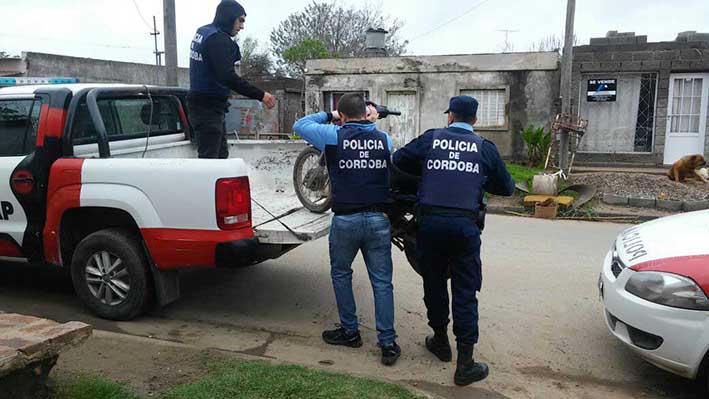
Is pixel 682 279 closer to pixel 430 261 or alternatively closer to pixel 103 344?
pixel 430 261

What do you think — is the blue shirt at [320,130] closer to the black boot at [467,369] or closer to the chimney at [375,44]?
the black boot at [467,369]

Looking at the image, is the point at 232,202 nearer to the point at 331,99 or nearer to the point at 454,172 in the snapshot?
the point at 454,172

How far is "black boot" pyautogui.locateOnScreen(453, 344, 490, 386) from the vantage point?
3910mm

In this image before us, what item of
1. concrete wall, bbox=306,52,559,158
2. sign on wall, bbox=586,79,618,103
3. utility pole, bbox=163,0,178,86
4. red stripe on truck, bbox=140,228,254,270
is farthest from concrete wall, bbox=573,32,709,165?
red stripe on truck, bbox=140,228,254,270

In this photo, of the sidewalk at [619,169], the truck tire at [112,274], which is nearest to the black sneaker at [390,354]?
the truck tire at [112,274]

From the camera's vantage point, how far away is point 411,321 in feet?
16.6

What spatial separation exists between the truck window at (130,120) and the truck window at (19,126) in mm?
355

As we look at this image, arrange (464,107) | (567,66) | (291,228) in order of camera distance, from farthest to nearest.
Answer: (567,66) → (291,228) → (464,107)

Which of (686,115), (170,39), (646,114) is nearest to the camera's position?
(170,39)

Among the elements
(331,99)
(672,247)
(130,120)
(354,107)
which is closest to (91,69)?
(331,99)

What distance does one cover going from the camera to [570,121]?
13.9 m

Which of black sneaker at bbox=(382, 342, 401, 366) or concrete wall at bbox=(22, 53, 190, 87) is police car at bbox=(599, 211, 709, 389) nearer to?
black sneaker at bbox=(382, 342, 401, 366)

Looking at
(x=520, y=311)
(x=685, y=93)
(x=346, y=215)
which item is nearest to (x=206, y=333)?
(x=346, y=215)

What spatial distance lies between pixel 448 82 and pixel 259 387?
47.1ft
